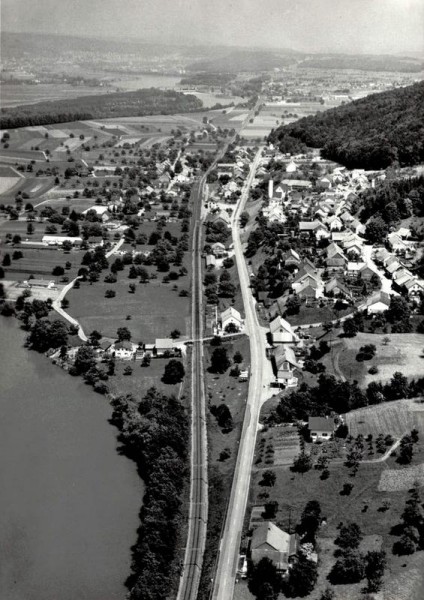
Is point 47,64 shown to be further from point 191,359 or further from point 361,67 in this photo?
point 191,359

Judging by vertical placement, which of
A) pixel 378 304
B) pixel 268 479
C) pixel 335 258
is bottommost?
pixel 268 479

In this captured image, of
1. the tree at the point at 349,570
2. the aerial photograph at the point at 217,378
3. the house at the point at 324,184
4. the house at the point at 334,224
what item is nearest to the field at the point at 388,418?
the aerial photograph at the point at 217,378

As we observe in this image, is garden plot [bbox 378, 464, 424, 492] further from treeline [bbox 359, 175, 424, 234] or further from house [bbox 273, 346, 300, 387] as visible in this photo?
treeline [bbox 359, 175, 424, 234]

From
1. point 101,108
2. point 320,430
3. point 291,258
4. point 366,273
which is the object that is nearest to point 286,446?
point 320,430

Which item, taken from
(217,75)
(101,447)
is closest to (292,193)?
(101,447)

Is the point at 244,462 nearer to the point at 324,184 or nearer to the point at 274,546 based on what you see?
the point at 274,546
